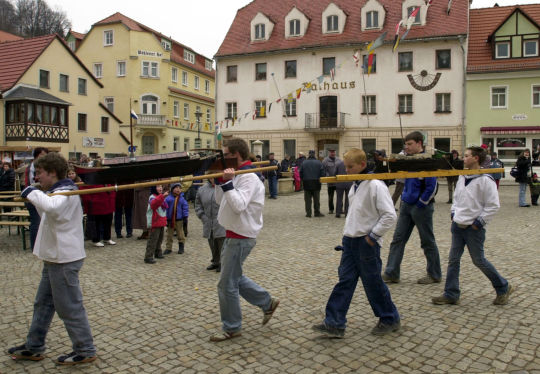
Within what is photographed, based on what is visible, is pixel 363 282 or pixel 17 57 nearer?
pixel 363 282

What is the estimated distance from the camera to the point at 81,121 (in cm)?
3853

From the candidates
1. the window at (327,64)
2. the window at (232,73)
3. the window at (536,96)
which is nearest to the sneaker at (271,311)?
the window at (536,96)

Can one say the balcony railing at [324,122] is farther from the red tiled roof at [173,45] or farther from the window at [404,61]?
the red tiled roof at [173,45]

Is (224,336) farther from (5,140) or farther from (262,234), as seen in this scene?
(5,140)

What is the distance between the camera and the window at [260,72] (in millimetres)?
37312

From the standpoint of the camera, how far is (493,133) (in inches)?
1236

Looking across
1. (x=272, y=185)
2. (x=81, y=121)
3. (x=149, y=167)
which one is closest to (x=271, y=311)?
(x=149, y=167)

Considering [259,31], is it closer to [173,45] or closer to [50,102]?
[173,45]

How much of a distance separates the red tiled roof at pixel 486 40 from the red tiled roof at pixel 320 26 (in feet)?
5.94

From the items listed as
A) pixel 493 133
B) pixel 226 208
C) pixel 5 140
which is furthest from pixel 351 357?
pixel 5 140

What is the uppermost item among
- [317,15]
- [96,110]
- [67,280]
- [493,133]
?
[317,15]

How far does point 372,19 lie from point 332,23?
115 inches

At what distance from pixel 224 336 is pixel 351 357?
119 cm

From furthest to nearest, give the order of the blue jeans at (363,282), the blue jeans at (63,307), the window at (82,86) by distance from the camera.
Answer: the window at (82,86), the blue jeans at (363,282), the blue jeans at (63,307)
